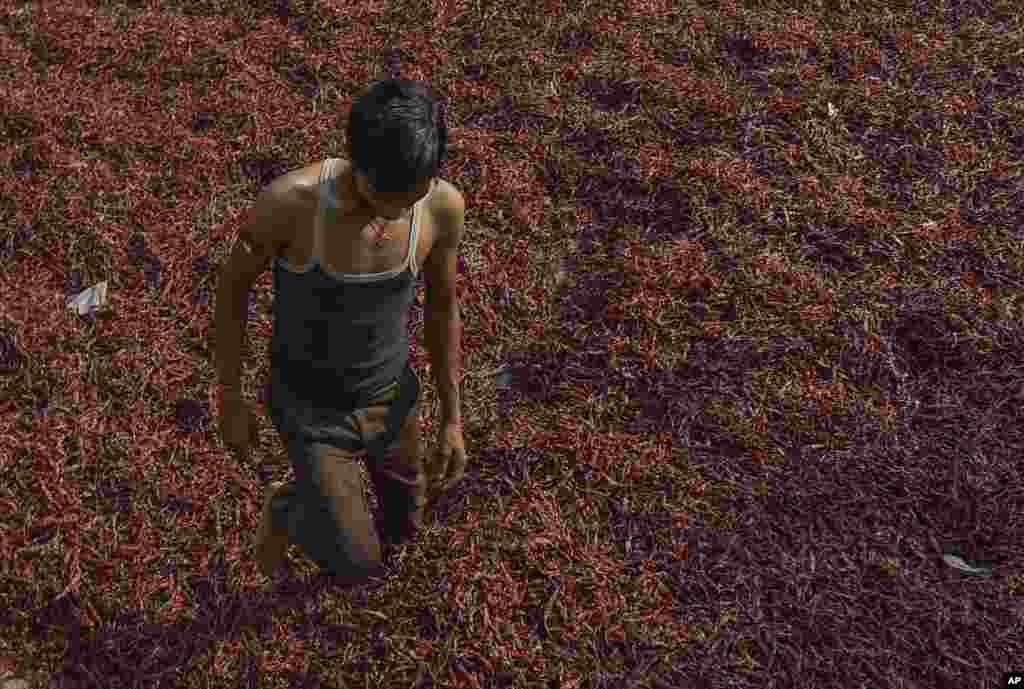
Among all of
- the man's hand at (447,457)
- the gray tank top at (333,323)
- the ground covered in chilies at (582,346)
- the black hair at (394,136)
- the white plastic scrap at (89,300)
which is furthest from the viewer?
the white plastic scrap at (89,300)

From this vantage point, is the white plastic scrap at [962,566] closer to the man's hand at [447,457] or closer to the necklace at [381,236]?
the man's hand at [447,457]

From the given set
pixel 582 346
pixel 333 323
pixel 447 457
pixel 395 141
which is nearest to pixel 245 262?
pixel 333 323

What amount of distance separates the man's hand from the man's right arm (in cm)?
81

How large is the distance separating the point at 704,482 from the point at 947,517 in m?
1.09

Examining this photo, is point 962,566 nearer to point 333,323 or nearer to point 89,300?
point 333,323

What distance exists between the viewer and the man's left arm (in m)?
2.96

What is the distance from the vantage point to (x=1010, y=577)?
4.06 meters

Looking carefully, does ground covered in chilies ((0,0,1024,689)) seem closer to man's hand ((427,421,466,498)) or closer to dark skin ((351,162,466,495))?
man's hand ((427,421,466,498))

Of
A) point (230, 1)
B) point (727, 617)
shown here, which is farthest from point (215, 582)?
point (230, 1)

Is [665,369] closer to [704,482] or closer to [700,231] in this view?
[704,482]

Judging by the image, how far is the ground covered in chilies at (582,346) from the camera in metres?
3.90

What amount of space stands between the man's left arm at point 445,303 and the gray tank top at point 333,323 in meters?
0.11

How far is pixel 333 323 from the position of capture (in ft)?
9.66

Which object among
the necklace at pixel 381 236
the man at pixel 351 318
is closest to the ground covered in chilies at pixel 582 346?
the man at pixel 351 318
